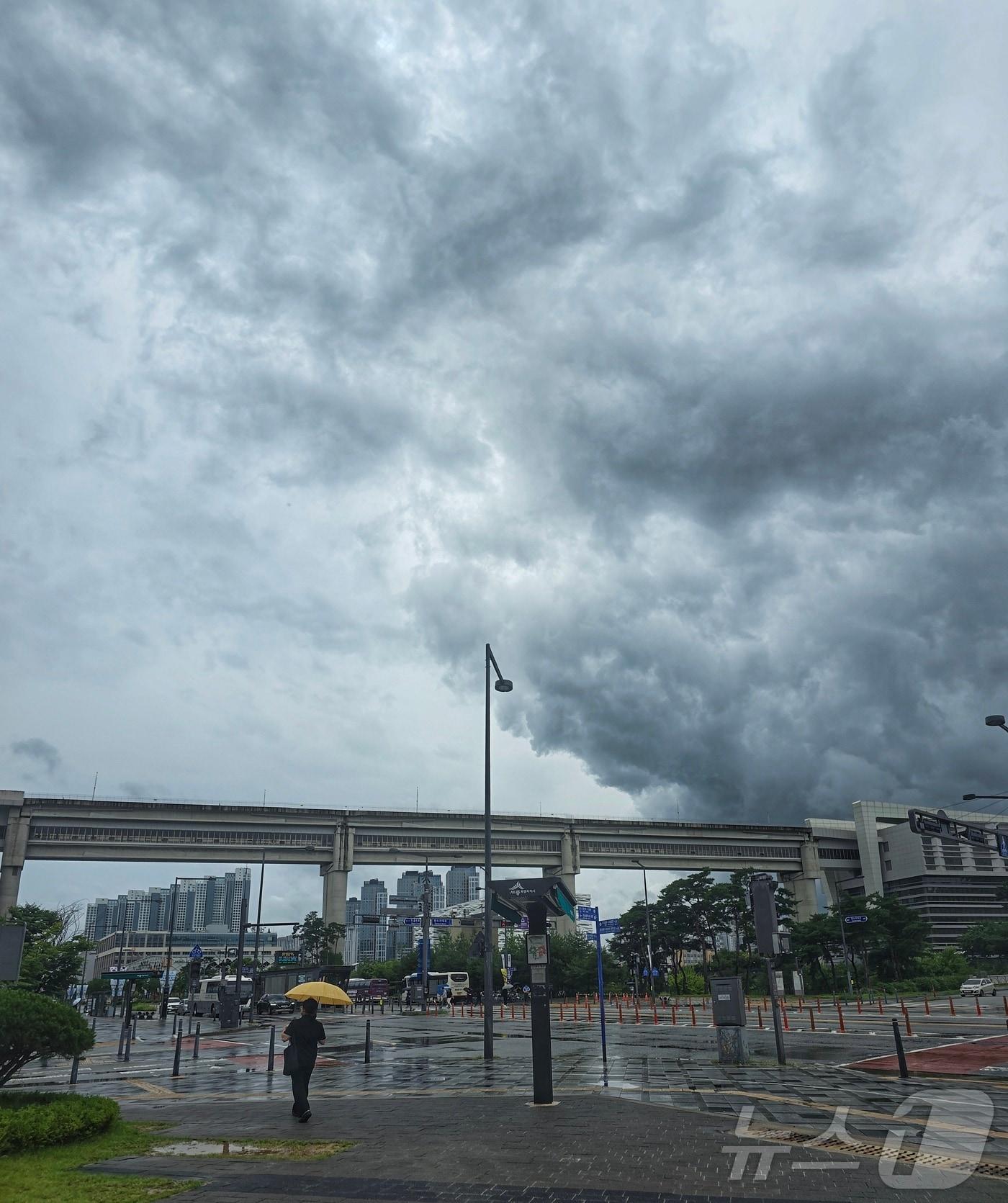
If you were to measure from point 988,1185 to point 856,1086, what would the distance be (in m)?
8.06

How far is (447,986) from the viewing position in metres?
80.6

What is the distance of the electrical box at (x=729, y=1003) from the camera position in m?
20.7

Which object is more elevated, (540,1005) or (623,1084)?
(540,1005)

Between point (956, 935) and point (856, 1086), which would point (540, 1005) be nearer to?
point (856, 1086)

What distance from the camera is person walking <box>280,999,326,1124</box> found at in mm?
13844

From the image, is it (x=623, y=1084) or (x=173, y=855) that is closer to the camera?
(x=623, y=1084)

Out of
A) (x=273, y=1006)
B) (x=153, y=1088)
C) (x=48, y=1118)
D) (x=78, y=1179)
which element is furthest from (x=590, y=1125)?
(x=273, y=1006)

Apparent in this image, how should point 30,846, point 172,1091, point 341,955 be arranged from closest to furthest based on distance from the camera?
1. point 172,1091
2. point 30,846
3. point 341,955

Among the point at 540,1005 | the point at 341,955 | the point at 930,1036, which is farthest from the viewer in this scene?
the point at 341,955

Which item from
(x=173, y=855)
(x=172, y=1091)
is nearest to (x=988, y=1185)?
(x=172, y=1091)

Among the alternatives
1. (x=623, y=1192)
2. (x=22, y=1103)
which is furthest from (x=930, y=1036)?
(x=22, y=1103)

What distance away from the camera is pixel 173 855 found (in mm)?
80875

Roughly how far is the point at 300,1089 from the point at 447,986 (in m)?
71.7

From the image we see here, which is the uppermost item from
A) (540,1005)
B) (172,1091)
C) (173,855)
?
(173,855)
